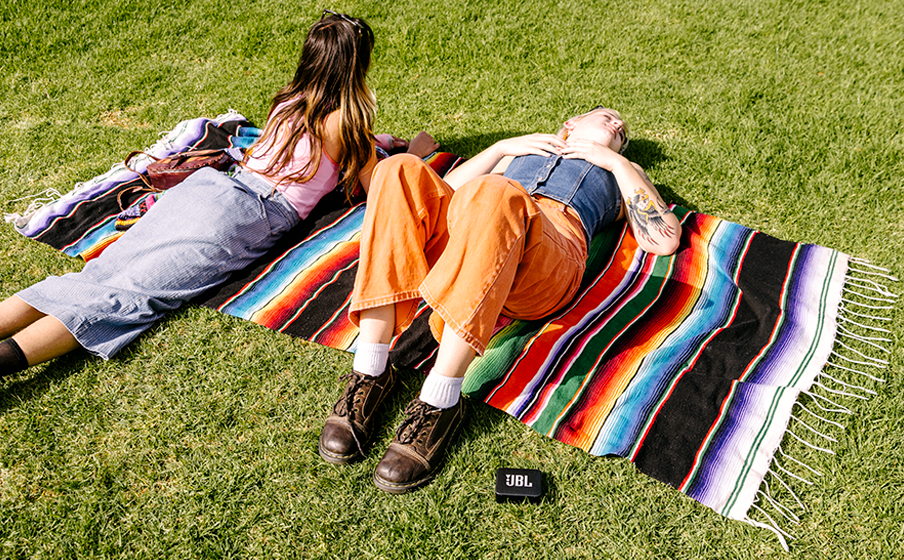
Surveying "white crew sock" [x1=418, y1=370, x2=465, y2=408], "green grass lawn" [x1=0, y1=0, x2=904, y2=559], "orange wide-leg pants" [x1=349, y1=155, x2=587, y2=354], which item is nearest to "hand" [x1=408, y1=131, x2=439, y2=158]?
"green grass lawn" [x1=0, y1=0, x2=904, y2=559]

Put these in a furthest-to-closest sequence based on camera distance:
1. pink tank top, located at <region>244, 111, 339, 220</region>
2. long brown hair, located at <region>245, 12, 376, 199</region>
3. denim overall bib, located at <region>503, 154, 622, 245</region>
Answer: pink tank top, located at <region>244, 111, 339, 220</region>, denim overall bib, located at <region>503, 154, 622, 245</region>, long brown hair, located at <region>245, 12, 376, 199</region>

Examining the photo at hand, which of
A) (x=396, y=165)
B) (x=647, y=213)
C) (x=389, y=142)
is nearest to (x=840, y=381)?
(x=647, y=213)

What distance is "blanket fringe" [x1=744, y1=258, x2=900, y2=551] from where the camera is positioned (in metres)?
2.67

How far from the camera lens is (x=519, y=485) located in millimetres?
2691

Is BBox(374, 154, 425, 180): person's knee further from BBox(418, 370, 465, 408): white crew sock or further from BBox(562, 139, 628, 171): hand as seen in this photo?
BBox(562, 139, 628, 171): hand

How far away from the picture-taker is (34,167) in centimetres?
477

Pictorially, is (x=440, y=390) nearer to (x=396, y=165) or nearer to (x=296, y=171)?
(x=396, y=165)

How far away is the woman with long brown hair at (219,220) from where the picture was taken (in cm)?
318

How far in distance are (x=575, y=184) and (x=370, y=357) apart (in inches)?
64.3

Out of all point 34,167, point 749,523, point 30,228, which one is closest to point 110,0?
point 34,167

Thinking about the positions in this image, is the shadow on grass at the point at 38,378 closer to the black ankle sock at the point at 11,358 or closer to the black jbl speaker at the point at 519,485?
the black ankle sock at the point at 11,358

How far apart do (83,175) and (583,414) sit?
4.23m

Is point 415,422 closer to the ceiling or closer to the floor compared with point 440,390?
closer to the floor

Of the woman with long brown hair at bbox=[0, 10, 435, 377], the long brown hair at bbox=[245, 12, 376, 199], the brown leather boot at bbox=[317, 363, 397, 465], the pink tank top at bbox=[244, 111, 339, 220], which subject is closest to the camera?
the brown leather boot at bbox=[317, 363, 397, 465]
